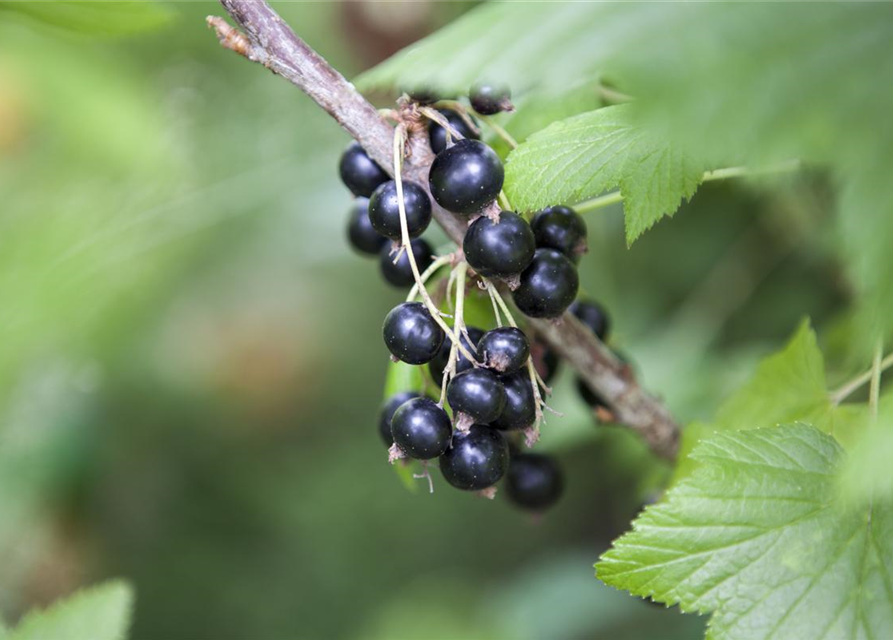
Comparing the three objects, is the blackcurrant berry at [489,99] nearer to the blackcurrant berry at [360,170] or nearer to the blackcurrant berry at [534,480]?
the blackcurrant berry at [360,170]

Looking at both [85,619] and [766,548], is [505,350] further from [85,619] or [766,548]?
[85,619]

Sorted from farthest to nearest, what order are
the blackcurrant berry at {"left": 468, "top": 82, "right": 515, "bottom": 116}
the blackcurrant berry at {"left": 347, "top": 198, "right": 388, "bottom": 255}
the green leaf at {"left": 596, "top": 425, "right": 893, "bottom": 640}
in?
the blackcurrant berry at {"left": 347, "top": 198, "right": 388, "bottom": 255}, the blackcurrant berry at {"left": 468, "top": 82, "right": 515, "bottom": 116}, the green leaf at {"left": 596, "top": 425, "right": 893, "bottom": 640}

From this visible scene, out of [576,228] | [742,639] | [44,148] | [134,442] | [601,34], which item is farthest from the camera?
[134,442]

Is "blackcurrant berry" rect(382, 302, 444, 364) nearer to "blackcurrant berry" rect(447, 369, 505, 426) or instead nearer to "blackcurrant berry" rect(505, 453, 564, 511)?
"blackcurrant berry" rect(447, 369, 505, 426)

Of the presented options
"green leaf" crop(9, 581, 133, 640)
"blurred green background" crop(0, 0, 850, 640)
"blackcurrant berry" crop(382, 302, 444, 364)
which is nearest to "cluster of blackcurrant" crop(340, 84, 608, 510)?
A: "blackcurrant berry" crop(382, 302, 444, 364)

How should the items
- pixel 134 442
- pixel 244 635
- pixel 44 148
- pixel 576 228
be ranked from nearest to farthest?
pixel 576 228
pixel 44 148
pixel 244 635
pixel 134 442

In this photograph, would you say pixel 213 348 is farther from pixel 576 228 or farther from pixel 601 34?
pixel 601 34

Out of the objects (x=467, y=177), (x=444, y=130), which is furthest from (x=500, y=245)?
(x=444, y=130)

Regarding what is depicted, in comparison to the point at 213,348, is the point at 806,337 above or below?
below

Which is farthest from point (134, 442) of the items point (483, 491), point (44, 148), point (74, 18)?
point (483, 491)
